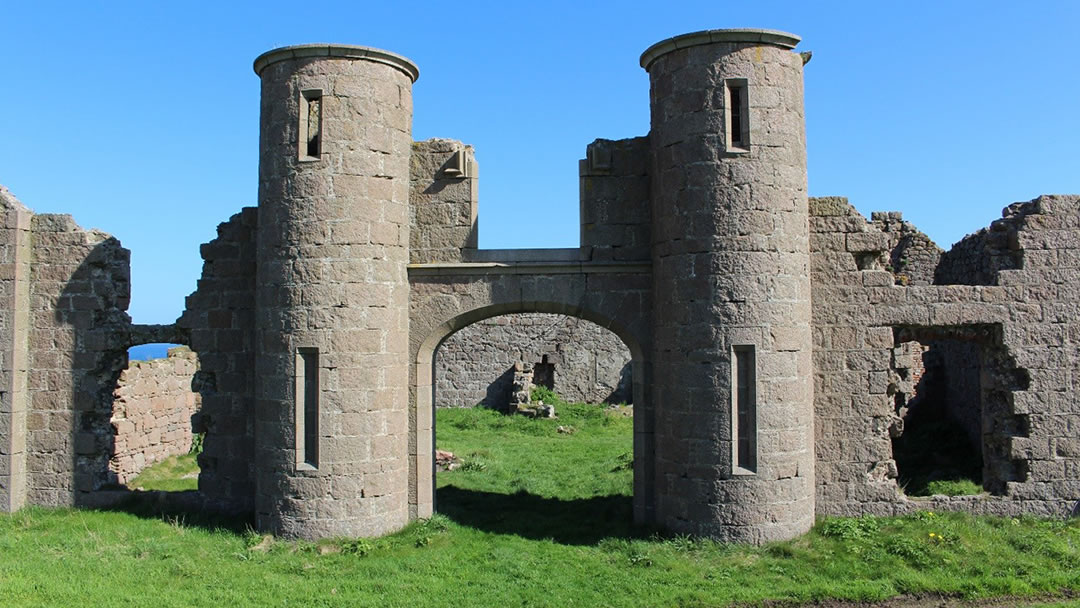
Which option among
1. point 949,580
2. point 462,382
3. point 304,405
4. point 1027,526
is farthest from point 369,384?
point 462,382

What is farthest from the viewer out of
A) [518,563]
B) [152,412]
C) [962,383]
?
[152,412]

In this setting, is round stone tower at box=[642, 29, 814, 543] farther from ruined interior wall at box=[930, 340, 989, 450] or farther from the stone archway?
ruined interior wall at box=[930, 340, 989, 450]

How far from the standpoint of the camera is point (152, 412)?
1565 cm

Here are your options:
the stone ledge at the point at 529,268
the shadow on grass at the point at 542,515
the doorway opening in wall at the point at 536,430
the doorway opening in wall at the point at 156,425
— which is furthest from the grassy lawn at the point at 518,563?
the stone ledge at the point at 529,268

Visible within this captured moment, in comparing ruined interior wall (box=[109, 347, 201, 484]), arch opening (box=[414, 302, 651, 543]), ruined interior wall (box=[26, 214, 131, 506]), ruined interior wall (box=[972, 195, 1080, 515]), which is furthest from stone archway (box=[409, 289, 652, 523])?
ruined interior wall (box=[109, 347, 201, 484])

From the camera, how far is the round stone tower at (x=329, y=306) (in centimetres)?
987

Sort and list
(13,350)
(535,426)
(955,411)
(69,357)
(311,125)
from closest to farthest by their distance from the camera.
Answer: (311,125) < (13,350) < (69,357) < (955,411) < (535,426)

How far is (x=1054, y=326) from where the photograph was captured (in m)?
→ 10.5

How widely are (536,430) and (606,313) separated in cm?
1007

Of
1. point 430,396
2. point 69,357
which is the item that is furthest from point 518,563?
point 69,357

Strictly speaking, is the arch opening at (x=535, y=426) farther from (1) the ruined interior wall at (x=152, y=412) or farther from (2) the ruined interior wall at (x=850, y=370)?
(1) the ruined interior wall at (x=152, y=412)

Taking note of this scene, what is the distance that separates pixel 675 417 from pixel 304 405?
14.9 feet

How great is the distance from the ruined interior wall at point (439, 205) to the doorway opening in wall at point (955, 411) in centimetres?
589

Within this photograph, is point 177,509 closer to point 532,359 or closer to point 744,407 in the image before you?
point 744,407
